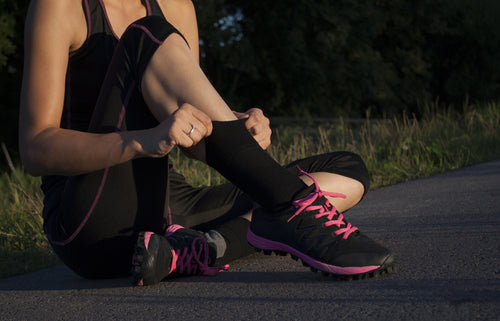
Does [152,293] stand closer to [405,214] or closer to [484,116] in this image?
[405,214]

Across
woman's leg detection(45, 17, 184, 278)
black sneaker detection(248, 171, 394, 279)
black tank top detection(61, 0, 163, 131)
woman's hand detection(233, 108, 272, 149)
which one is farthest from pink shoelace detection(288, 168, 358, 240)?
black tank top detection(61, 0, 163, 131)

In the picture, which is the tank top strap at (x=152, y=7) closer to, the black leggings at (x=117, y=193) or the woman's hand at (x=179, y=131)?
the black leggings at (x=117, y=193)

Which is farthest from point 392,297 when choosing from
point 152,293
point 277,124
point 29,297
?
point 277,124

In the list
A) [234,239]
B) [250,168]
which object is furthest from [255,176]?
[234,239]

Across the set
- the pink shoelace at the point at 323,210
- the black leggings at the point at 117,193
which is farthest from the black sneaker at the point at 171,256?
the pink shoelace at the point at 323,210

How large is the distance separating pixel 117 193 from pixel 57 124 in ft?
1.09

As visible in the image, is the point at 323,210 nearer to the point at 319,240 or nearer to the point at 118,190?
the point at 319,240

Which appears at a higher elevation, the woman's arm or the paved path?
the woman's arm

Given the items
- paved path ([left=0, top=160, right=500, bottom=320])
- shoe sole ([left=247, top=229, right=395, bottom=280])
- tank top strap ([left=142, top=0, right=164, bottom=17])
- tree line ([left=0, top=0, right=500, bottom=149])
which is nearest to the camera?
paved path ([left=0, top=160, right=500, bottom=320])

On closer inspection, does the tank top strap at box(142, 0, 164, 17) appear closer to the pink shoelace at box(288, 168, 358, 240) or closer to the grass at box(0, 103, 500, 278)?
the pink shoelace at box(288, 168, 358, 240)

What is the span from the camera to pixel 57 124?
6.79ft

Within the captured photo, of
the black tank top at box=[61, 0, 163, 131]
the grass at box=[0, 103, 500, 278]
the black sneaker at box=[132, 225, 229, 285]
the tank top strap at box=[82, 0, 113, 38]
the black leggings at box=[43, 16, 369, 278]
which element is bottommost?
the grass at box=[0, 103, 500, 278]

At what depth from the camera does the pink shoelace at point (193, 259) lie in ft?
6.81

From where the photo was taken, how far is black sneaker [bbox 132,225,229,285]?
76.9 inches
